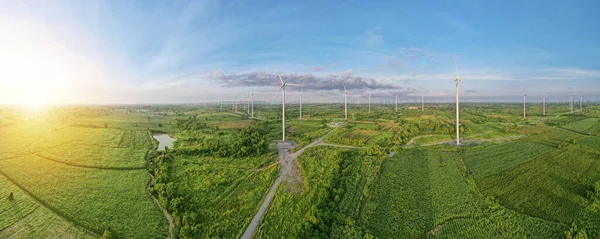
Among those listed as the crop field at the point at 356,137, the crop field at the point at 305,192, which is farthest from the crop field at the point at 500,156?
the crop field at the point at 356,137

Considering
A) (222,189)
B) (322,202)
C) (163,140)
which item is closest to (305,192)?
(322,202)

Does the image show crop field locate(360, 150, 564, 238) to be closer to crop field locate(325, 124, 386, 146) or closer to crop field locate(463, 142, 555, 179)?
crop field locate(463, 142, 555, 179)

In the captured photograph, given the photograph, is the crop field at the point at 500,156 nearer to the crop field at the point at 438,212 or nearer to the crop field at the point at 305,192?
the crop field at the point at 305,192

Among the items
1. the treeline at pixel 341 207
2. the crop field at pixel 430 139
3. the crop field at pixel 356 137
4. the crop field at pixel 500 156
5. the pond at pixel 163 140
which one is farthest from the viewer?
the pond at pixel 163 140

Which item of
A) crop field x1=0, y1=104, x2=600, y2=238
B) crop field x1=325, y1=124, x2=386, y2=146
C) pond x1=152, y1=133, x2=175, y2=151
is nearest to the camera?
crop field x1=0, y1=104, x2=600, y2=238

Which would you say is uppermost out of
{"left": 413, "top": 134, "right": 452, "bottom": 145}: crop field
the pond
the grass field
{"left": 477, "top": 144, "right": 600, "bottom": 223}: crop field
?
{"left": 413, "top": 134, "right": 452, "bottom": 145}: crop field

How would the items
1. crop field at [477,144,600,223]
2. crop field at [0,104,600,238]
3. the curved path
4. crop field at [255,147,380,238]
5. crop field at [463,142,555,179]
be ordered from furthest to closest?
crop field at [463,142,555,179] < crop field at [477,144,600,223] < the curved path < crop field at [0,104,600,238] < crop field at [255,147,380,238]

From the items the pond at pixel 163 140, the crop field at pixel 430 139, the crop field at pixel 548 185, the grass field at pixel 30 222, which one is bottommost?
the grass field at pixel 30 222

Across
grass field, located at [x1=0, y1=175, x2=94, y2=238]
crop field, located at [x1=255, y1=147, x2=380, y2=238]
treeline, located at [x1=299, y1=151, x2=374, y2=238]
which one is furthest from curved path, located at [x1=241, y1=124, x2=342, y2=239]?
grass field, located at [x1=0, y1=175, x2=94, y2=238]
